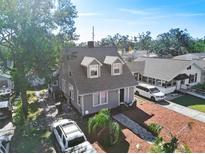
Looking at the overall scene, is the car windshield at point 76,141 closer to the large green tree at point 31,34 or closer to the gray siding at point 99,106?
the gray siding at point 99,106

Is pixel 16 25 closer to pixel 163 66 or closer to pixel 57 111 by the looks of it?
pixel 57 111

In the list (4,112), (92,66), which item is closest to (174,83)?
(92,66)

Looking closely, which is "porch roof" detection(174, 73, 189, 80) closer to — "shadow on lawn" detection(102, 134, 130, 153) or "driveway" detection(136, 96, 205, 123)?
"driveway" detection(136, 96, 205, 123)

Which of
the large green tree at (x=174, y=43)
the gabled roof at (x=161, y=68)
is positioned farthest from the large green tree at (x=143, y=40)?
the gabled roof at (x=161, y=68)

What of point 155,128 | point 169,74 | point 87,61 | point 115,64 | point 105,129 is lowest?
point 155,128

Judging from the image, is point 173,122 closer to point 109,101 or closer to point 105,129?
point 109,101

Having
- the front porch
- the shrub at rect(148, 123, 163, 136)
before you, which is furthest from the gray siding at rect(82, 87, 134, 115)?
the front porch
